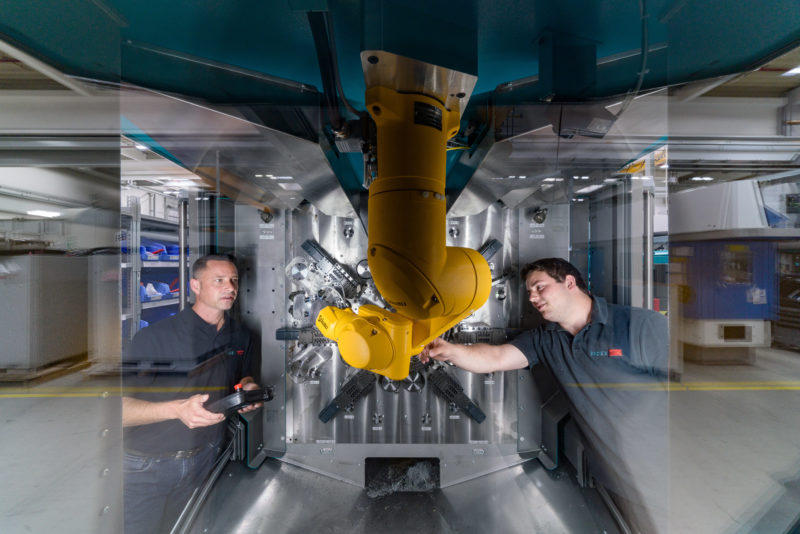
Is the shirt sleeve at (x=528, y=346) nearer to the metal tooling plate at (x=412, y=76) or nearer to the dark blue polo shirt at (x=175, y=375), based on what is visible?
the metal tooling plate at (x=412, y=76)

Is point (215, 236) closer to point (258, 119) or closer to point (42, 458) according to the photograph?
point (258, 119)

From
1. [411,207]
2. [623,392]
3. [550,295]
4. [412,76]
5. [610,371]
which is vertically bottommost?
[623,392]

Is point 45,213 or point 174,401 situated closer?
point 45,213

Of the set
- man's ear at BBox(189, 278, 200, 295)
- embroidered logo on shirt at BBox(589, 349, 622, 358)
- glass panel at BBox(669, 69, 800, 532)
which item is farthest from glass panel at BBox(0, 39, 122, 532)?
embroidered logo on shirt at BBox(589, 349, 622, 358)

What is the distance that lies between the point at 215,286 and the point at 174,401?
2.32 ft

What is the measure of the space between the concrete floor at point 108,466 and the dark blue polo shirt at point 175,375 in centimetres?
12

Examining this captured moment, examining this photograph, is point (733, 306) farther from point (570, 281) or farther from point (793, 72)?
point (793, 72)

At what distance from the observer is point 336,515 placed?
1.92m

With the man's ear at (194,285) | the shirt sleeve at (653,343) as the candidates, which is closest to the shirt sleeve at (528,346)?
the shirt sleeve at (653,343)

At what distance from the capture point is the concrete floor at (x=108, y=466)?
1518 millimetres

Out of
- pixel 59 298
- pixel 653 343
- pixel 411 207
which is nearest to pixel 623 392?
pixel 653 343

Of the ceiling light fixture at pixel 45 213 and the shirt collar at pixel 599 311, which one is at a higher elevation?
the ceiling light fixture at pixel 45 213

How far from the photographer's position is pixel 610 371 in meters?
1.89

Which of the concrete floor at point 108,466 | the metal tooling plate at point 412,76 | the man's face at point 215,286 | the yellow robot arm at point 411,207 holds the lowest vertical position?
the concrete floor at point 108,466
